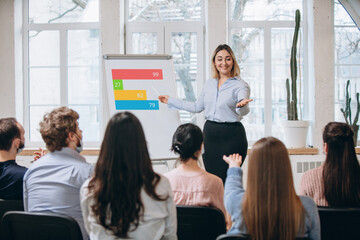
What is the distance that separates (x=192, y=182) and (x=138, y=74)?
2.06 m

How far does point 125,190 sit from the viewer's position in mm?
1403

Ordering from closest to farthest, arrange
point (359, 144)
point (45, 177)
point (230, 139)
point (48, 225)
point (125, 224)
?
point (125, 224) < point (48, 225) < point (45, 177) < point (230, 139) < point (359, 144)

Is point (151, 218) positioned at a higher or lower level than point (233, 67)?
lower

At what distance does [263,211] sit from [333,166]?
566 millimetres

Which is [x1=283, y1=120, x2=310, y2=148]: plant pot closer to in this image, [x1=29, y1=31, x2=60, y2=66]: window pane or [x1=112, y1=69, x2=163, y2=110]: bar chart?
[x1=112, y1=69, x2=163, y2=110]: bar chart

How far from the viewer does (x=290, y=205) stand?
1406mm

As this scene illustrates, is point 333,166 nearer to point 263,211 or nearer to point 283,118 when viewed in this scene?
point 263,211

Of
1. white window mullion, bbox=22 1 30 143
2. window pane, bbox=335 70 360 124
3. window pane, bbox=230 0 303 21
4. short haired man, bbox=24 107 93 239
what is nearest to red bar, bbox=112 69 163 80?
window pane, bbox=230 0 303 21

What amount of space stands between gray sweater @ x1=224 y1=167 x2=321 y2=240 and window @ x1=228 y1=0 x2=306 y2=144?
122 inches

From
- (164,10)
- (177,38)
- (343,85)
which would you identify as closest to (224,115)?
(177,38)

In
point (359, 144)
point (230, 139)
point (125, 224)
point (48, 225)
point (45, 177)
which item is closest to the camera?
point (125, 224)

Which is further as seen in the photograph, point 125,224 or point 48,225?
point 48,225

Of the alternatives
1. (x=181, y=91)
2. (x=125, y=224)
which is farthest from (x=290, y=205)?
(x=181, y=91)

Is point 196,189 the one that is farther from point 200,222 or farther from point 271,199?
point 271,199
